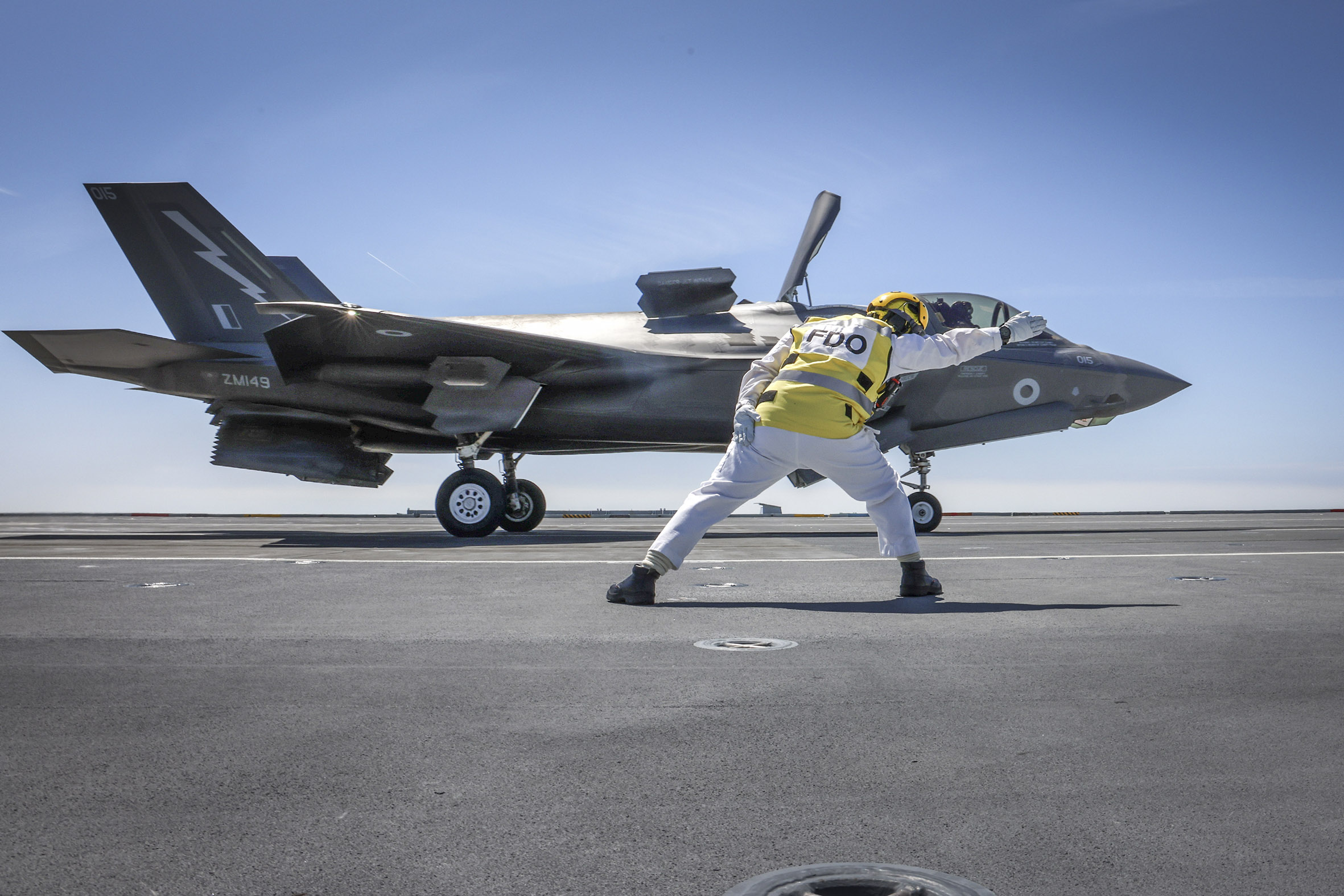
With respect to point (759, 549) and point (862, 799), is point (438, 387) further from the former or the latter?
point (862, 799)

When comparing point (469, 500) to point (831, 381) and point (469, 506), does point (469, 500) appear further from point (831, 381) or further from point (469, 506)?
point (831, 381)

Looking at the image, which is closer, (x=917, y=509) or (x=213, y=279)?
(x=917, y=509)

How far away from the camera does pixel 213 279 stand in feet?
43.5

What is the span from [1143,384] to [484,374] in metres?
8.81

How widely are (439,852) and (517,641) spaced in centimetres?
219

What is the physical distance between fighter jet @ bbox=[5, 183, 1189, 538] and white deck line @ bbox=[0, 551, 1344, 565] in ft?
12.5

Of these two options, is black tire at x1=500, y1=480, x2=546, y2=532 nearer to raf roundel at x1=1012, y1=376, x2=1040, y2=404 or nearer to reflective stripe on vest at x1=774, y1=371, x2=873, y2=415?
raf roundel at x1=1012, y1=376, x2=1040, y2=404

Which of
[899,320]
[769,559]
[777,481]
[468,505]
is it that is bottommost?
[769,559]

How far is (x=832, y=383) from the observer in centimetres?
516

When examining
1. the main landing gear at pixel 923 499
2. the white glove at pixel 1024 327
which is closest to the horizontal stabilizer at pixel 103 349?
the main landing gear at pixel 923 499

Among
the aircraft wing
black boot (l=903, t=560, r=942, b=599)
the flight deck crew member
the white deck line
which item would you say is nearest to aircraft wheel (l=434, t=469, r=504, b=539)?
the aircraft wing

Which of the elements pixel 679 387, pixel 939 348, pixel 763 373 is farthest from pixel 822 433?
pixel 679 387

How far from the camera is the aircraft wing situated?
1129cm

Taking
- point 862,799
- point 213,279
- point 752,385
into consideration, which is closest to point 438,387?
point 213,279
